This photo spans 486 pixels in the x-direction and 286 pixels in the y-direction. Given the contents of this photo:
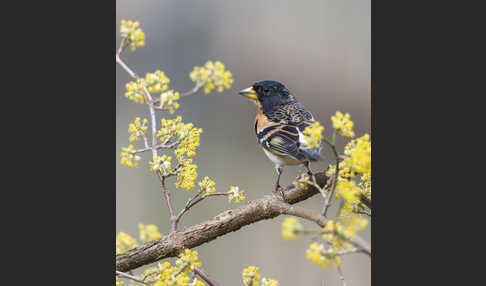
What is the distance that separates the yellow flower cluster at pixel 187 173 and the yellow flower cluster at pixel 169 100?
7.3 inches

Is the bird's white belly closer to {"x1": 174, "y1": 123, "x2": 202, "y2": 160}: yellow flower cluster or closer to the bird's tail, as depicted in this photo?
the bird's tail

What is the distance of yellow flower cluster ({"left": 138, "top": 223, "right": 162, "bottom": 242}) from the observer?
7.10 ft

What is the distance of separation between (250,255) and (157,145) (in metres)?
0.55

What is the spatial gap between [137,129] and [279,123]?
0.57 m

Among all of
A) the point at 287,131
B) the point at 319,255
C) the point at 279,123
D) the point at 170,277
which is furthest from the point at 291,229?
the point at 279,123

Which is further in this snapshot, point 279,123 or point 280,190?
point 279,123

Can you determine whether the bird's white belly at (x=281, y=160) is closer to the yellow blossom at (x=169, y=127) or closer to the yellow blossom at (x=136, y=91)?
the yellow blossom at (x=169, y=127)

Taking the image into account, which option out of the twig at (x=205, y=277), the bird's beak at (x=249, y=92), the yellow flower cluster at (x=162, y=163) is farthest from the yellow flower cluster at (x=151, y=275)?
the bird's beak at (x=249, y=92)

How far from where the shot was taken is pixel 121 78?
204cm

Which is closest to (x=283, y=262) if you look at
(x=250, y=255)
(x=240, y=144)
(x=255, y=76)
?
(x=250, y=255)

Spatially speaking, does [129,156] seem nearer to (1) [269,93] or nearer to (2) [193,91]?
(2) [193,91]

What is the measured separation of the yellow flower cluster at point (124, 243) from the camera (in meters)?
2.10

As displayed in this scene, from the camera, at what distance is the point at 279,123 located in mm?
2207

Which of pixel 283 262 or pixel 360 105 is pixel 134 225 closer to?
pixel 283 262
